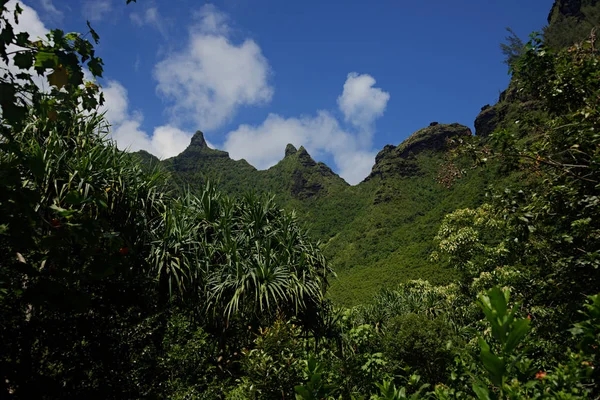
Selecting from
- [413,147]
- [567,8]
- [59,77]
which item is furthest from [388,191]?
[59,77]

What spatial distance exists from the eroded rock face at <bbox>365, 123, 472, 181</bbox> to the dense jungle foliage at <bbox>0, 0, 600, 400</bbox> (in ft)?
222

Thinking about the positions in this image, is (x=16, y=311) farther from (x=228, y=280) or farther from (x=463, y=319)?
(x=463, y=319)

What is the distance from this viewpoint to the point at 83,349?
2117mm

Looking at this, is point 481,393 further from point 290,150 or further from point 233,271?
point 290,150

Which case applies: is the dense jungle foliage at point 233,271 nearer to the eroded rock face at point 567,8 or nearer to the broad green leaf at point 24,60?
the broad green leaf at point 24,60

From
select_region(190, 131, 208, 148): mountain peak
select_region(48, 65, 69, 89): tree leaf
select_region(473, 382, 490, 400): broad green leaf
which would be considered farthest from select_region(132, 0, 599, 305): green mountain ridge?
select_region(48, 65, 69, 89): tree leaf

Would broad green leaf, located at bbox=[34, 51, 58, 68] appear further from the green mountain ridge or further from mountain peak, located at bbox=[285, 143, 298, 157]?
mountain peak, located at bbox=[285, 143, 298, 157]

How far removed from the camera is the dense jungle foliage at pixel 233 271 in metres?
1.31

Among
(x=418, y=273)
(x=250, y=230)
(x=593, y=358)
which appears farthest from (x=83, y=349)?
(x=418, y=273)

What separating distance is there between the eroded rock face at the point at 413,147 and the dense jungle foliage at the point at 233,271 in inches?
2665

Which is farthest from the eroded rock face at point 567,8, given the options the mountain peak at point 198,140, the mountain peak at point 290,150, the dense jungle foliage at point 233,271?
the mountain peak at point 198,140

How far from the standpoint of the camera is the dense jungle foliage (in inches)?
51.4

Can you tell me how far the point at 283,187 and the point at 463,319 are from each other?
77.0 metres

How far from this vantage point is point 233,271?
562cm
